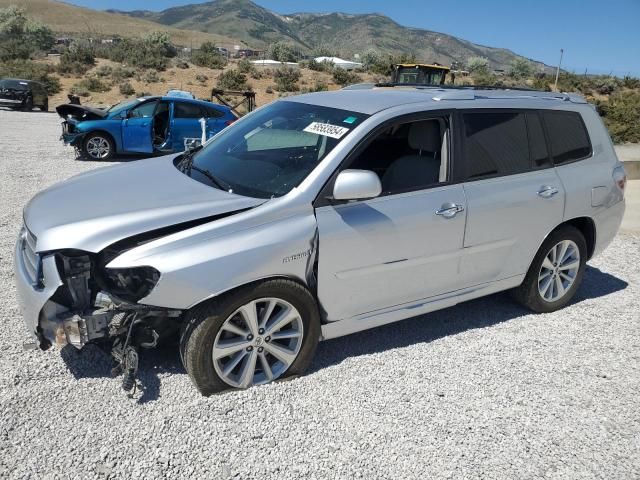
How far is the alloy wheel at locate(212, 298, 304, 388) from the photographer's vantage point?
3.15 metres

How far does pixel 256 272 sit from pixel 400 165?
1.44 m

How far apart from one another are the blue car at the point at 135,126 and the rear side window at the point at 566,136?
838 centimetres

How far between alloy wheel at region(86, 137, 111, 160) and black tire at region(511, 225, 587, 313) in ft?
32.2

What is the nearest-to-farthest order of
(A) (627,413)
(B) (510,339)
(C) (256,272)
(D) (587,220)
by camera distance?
(C) (256,272), (A) (627,413), (B) (510,339), (D) (587,220)

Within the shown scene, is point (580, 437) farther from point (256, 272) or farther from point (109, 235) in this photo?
point (109, 235)

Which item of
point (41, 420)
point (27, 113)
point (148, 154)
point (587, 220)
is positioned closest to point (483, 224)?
point (587, 220)

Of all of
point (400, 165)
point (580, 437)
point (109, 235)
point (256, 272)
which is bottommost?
point (580, 437)

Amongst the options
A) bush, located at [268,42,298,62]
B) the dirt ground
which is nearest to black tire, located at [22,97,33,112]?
the dirt ground

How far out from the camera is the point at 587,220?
187 inches

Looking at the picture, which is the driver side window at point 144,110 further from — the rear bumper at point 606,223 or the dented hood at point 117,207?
the rear bumper at point 606,223

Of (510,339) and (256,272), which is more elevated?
(256,272)

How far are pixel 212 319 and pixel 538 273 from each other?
9.46ft

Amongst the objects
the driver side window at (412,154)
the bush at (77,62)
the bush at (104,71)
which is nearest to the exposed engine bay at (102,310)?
the driver side window at (412,154)

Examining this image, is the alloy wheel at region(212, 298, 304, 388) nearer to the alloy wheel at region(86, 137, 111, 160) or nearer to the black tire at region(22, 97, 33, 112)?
the alloy wheel at region(86, 137, 111, 160)
